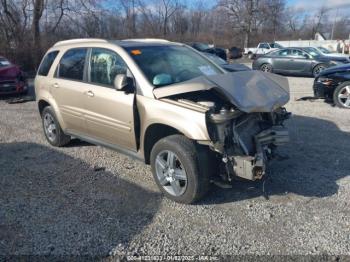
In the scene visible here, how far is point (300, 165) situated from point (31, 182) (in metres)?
3.70

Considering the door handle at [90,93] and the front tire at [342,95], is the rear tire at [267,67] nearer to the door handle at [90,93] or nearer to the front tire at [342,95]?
the front tire at [342,95]

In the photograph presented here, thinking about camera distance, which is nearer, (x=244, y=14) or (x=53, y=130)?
(x=53, y=130)

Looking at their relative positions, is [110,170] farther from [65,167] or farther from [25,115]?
[25,115]

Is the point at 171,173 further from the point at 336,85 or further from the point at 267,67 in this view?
the point at 267,67

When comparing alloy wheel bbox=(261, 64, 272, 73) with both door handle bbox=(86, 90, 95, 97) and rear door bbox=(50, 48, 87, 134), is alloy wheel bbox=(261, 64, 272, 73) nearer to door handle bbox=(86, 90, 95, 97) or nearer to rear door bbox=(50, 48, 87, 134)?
rear door bbox=(50, 48, 87, 134)

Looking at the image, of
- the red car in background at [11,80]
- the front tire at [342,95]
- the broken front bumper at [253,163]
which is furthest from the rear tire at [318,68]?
the broken front bumper at [253,163]

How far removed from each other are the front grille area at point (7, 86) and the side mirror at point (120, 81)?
30.4 feet

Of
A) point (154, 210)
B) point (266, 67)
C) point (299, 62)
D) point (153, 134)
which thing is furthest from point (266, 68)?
point (154, 210)

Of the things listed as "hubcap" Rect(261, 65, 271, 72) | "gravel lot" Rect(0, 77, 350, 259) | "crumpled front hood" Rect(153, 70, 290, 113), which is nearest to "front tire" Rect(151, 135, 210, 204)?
"gravel lot" Rect(0, 77, 350, 259)

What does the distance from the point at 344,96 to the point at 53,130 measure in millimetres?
6857

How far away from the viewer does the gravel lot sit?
11.1ft

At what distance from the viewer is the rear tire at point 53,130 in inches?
240

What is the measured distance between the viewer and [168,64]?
4738 mm

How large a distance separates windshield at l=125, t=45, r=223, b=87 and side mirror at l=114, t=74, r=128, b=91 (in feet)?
0.86
